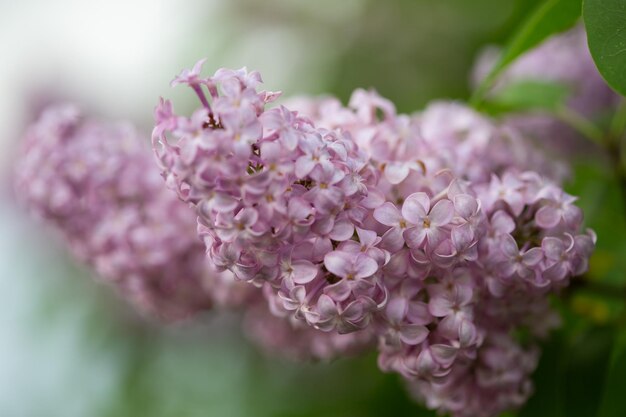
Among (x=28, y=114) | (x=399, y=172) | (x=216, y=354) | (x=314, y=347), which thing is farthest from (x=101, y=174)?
(x=28, y=114)

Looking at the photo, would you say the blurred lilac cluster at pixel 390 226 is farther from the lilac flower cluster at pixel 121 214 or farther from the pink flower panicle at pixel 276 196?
the lilac flower cluster at pixel 121 214

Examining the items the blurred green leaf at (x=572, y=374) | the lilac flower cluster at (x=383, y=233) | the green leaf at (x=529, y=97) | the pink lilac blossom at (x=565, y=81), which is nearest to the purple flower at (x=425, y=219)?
the lilac flower cluster at (x=383, y=233)

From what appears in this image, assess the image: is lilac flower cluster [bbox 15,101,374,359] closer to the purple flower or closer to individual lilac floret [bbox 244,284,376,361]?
individual lilac floret [bbox 244,284,376,361]

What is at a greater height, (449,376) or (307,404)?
(449,376)

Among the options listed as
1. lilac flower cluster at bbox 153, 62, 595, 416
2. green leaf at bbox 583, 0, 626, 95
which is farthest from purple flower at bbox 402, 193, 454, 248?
green leaf at bbox 583, 0, 626, 95

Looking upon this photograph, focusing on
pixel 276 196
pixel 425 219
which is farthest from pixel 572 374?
pixel 276 196

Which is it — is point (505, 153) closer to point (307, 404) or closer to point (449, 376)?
point (449, 376)

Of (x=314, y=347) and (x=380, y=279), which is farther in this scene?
(x=314, y=347)

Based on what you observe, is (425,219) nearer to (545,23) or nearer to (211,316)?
(545,23)
